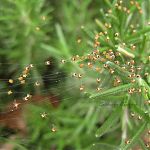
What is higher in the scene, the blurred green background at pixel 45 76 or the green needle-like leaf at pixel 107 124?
the blurred green background at pixel 45 76

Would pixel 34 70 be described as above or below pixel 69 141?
above

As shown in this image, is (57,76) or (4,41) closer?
(57,76)

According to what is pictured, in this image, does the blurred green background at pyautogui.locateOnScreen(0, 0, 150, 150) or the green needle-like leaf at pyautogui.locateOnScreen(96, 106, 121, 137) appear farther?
the blurred green background at pyautogui.locateOnScreen(0, 0, 150, 150)

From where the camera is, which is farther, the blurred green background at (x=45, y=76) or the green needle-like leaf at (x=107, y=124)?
the blurred green background at (x=45, y=76)

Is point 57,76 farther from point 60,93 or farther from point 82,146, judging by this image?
point 82,146

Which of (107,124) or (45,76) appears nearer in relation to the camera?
(107,124)

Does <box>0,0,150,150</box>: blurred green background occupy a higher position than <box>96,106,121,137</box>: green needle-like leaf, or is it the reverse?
<box>0,0,150,150</box>: blurred green background

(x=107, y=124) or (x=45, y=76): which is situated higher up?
(x=45, y=76)

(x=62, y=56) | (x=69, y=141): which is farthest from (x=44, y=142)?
(x=62, y=56)

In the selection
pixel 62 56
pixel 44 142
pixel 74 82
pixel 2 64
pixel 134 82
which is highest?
pixel 2 64

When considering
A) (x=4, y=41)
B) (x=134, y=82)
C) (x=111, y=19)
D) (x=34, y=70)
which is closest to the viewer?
(x=134, y=82)

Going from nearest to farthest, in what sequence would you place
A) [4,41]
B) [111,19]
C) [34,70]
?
[111,19] < [34,70] < [4,41]
